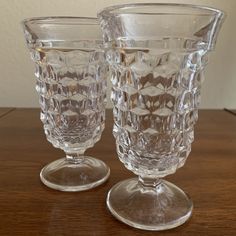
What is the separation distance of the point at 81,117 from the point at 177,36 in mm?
231

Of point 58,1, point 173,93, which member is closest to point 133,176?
point 173,93

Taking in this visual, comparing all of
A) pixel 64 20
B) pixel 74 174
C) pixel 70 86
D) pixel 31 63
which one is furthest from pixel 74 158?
pixel 31 63

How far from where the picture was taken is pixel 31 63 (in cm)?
107

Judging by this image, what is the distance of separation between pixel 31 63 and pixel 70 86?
620mm

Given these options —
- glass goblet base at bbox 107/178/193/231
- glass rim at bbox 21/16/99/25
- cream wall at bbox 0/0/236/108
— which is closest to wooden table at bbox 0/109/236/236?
glass goblet base at bbox 107/178/193/231

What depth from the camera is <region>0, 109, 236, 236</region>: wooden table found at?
388 millimetres

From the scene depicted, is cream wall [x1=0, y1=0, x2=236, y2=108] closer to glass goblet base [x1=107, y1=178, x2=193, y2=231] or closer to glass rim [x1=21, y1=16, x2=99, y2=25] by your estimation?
glass rim [x1=21, y1=16, x2=99, y2=25]

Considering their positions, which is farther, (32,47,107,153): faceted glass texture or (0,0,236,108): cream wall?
(0,0,236,108): cream wall

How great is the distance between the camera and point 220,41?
1.08 m

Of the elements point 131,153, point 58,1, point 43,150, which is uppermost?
point 58,1

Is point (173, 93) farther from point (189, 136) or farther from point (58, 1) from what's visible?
point (58, 1)

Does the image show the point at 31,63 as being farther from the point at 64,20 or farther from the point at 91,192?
the point at 91,192

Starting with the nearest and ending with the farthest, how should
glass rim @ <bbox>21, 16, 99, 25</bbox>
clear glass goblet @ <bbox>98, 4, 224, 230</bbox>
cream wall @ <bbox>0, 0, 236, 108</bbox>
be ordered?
1. clear glass goblet @ <bbox>98, 4, 224, 230</bbox>
2. glass rim @ <bbox>21, 16, 99, 25</bbox>
3. cream wall @ <bbox>0, 0, 236, 108</bbox>

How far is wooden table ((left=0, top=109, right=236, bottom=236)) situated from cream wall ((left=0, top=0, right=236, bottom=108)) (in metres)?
0.36
